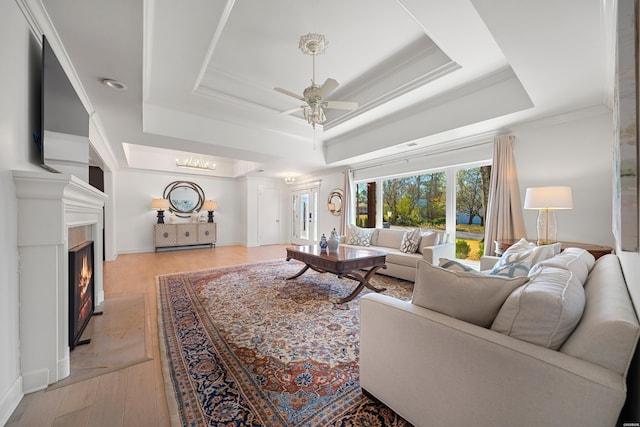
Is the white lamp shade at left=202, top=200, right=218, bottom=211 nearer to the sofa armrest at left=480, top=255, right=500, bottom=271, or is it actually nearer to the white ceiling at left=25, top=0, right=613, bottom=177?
the white ceiling at left=25, top=0, right=613, bottom=177

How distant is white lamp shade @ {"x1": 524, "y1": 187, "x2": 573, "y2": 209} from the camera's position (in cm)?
267

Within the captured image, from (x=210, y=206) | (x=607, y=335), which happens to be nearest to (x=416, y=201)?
(x=607, y=335)

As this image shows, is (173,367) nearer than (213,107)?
Yes

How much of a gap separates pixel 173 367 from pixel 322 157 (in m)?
4.75

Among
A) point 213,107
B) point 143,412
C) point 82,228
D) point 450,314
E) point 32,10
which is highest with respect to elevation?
point 213,107

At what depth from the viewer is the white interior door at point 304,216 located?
24.5ft

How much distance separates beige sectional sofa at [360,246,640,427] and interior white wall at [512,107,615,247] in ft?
7.67

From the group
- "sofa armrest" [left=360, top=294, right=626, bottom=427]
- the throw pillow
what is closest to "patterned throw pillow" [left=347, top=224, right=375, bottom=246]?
the throw pillow

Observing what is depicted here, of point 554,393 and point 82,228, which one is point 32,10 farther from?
point 554,393

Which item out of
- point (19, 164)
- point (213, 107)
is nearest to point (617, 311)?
point (19, 164)

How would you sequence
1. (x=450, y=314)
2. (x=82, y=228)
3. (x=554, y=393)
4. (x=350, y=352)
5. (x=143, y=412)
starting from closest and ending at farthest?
1. (x=554, y=393)
2. (x=450, y=314)
3. (x=143, y=412)
4. (x=350, y=352)
5. (x=82, y=228)

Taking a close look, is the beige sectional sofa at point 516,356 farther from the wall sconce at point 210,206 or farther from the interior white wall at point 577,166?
the wall sconce at point 210,206

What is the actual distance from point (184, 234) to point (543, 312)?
7.39 metres

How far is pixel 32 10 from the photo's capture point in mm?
1493
